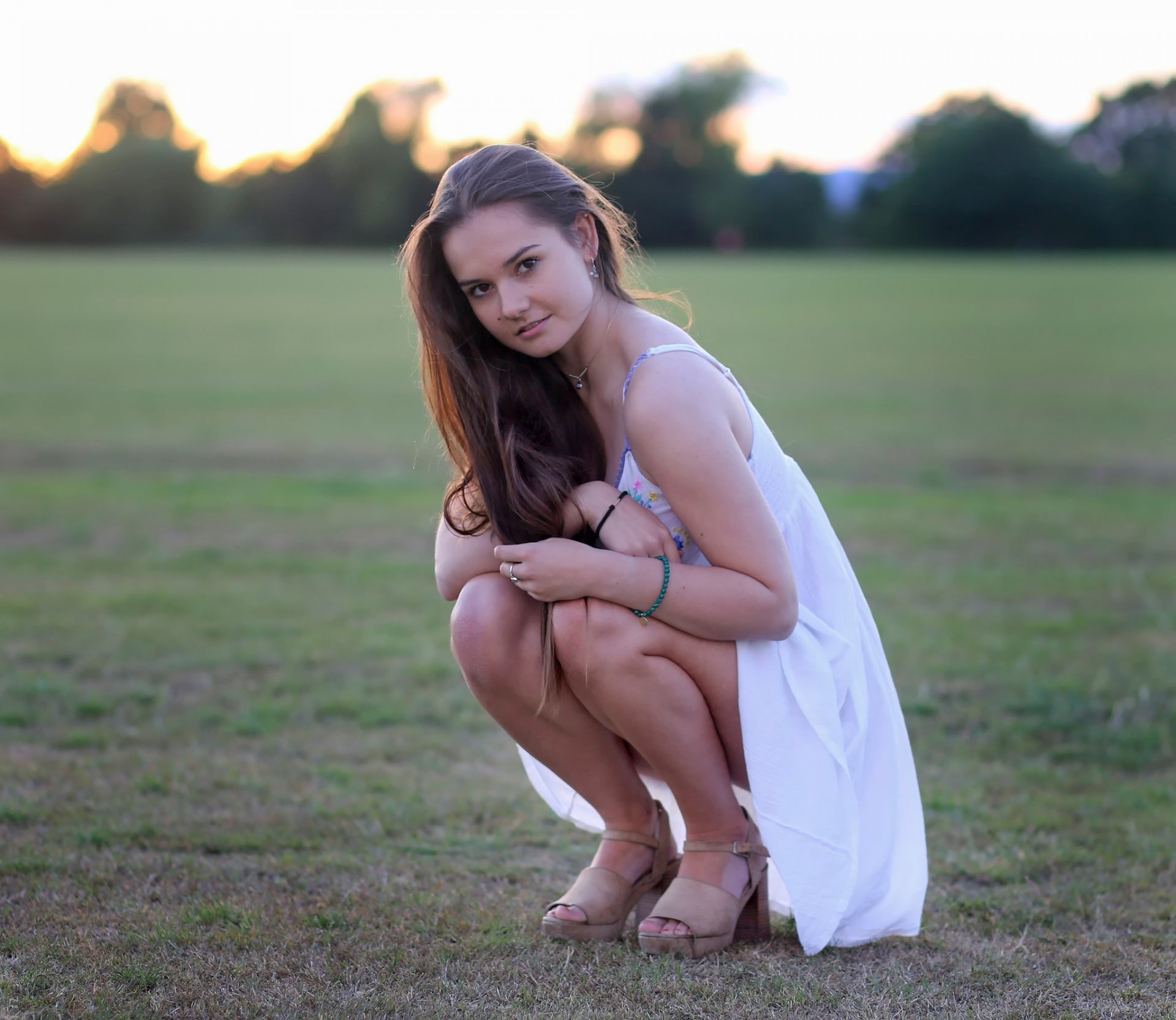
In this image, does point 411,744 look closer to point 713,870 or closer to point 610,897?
point 610,897

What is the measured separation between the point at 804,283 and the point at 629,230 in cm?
3966

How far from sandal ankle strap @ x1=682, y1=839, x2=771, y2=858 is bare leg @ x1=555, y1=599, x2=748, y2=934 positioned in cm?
1

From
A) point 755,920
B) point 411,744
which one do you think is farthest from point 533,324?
point 411,744

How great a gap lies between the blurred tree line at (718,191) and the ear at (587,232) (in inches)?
2750

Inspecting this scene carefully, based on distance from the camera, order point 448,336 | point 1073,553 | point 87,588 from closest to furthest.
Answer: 1. point 448,336
2. point 87,588
3. point 1073,553

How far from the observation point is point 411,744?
381cm

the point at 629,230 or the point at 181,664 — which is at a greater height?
the point at 629,230

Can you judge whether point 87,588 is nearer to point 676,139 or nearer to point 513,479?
point 513,479

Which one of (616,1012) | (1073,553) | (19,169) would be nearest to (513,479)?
(616,1012)

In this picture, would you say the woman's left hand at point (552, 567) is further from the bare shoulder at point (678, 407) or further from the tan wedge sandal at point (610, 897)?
the tan wedge sandal at point (610, 897)

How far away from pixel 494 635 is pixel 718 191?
7627 cm

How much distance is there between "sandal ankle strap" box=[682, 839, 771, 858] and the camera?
2.56 meters

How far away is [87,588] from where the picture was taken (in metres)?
5.58

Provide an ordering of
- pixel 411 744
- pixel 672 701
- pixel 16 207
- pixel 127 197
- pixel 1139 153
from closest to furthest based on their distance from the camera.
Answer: pixel 672 701 < pixel 411 744 < pixel 16 207 < pixel 127 197 < pixel 1139 153
